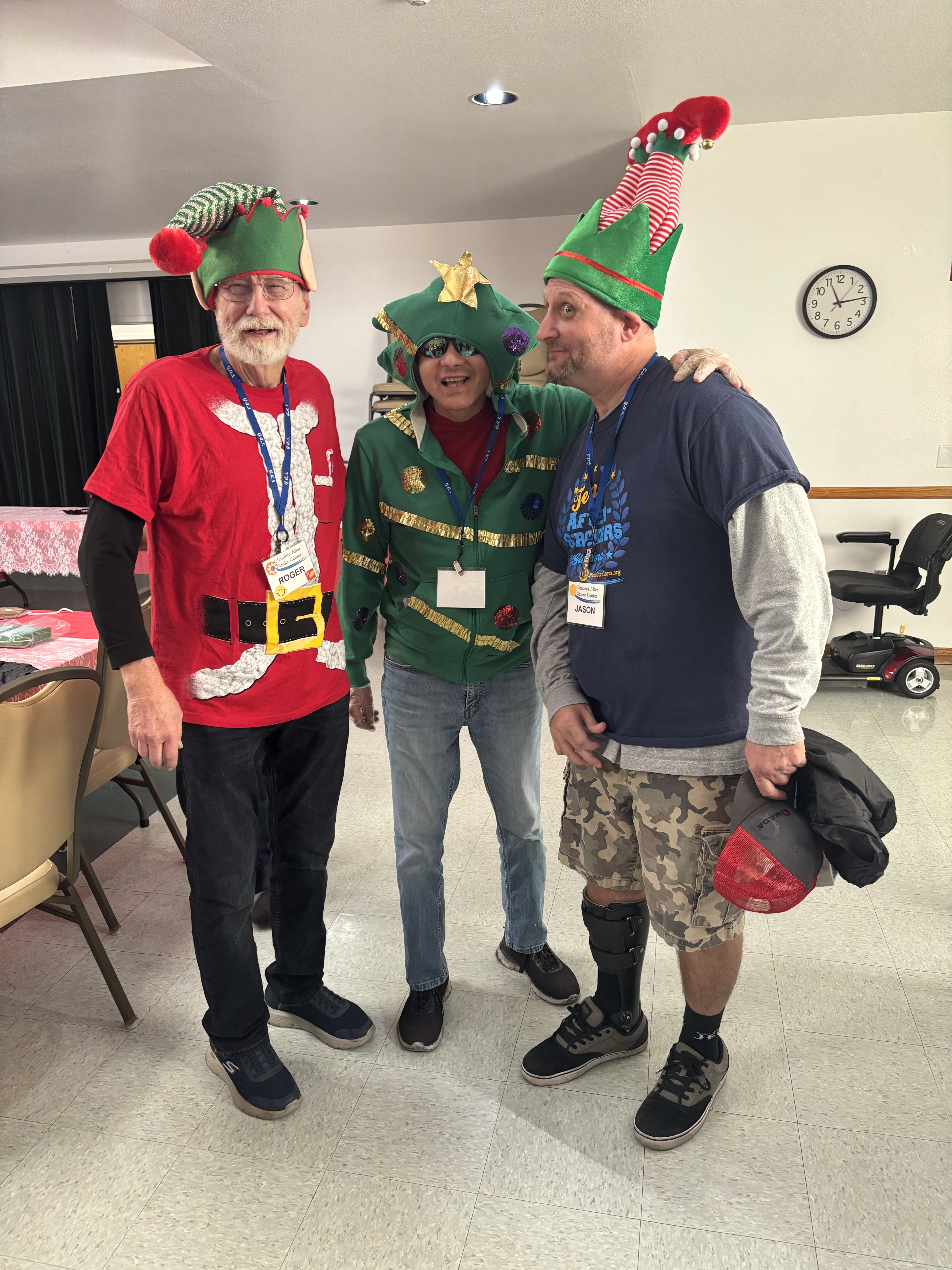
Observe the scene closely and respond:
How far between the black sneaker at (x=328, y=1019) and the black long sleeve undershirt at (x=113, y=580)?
909mm

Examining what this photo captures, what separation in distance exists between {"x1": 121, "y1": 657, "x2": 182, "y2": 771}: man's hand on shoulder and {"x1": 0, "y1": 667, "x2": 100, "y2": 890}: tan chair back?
339 millimetres

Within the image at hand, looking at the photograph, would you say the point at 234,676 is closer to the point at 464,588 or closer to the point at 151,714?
the point at 151,714

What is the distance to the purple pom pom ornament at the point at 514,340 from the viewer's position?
156cm

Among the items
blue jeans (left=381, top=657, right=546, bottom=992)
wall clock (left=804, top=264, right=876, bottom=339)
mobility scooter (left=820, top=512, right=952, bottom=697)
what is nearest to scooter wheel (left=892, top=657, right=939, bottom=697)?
mobility scooter (left=820, top=512, right=952, bottom=697)

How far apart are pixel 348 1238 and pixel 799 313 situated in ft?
15.3

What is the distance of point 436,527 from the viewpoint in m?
1.66

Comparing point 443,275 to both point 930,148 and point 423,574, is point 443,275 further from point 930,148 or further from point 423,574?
point 930,148

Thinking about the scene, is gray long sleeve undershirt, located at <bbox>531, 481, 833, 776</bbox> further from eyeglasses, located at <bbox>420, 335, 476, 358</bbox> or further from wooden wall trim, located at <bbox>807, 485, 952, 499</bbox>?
wooden wall trim, located at <bbox>807, 485, 952, 499</bbox>

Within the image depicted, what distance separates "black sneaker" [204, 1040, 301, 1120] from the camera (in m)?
1.64

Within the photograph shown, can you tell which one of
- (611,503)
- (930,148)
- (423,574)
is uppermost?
(930,148)

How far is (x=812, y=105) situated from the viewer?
162 inches

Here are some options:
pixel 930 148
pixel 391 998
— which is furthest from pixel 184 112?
pixel 391 998

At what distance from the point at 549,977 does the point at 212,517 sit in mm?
1325

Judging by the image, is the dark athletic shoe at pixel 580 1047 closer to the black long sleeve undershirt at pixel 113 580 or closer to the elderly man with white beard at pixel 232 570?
the elderly man with white beard at pixel 232 570
